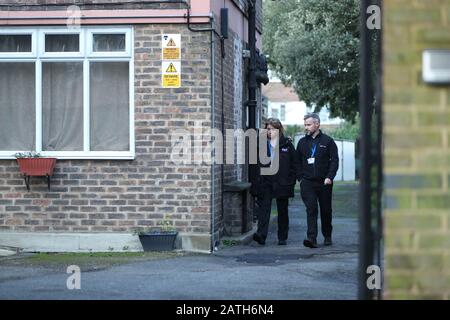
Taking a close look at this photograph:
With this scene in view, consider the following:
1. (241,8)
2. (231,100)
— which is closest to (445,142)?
(231,100)

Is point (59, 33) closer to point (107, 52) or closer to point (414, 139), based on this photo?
point (107, 52)

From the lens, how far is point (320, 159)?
11.9 m

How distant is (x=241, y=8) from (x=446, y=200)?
34.6 ft

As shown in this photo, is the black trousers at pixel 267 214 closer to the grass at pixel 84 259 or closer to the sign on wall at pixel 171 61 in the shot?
the grass at pixel 84 259

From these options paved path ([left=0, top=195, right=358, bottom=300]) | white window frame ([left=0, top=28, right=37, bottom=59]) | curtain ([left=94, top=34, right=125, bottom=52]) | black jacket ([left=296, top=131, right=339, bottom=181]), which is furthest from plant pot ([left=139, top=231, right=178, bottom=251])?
white window frame ([left=0, top=28, right=37, bottom=59])

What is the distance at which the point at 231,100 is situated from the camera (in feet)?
42.8

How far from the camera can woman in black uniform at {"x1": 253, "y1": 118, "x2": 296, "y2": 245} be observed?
1223 cm

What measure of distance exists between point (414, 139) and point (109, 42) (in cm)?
771

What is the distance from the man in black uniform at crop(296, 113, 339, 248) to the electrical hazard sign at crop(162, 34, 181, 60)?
2.19 m

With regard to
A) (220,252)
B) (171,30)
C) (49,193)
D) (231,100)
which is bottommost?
(220,252)

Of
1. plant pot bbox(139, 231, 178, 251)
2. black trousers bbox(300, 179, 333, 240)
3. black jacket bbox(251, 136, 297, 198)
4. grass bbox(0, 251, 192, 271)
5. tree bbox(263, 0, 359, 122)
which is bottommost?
grass bbox(0, 251, 192, 271)

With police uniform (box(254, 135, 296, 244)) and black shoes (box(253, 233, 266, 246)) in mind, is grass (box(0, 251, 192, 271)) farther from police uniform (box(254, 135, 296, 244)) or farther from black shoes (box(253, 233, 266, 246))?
police uniform (box(254, 135, 296, 244))
